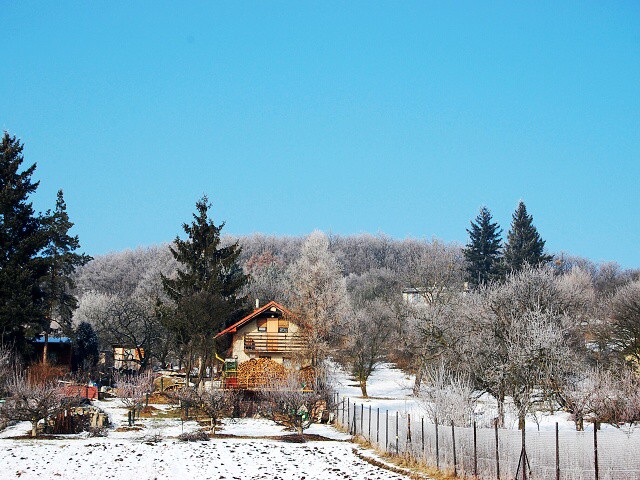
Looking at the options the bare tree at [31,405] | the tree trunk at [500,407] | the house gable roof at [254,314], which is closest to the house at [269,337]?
the house gable roof at [254,314]

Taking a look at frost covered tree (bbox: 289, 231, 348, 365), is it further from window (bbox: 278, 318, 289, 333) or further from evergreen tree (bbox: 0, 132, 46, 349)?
evergreen tree (bbox: 0, 132, 46, 349)

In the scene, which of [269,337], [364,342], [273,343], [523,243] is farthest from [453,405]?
[523,243]

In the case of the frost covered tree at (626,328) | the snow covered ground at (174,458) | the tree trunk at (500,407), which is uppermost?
the frost covered tree at (626,328)

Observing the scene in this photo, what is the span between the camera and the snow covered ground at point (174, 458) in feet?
86.3

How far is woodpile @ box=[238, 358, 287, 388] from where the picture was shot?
49594 millimetres

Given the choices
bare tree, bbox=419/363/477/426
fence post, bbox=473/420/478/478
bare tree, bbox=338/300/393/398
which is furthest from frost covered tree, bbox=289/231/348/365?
fence post, bbox=473/420/478/478

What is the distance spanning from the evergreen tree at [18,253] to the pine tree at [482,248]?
193ft

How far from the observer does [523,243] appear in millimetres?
92375

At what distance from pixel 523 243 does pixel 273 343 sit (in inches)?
1792

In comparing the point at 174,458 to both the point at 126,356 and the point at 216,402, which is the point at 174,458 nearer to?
the point at 216,402

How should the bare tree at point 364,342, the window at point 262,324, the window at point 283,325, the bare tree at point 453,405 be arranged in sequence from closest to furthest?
the bare tree at point 453,405
the window at point 283,325
the window at point 262,324
the bare tree at point 364,342

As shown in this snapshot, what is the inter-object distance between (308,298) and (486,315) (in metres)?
24.8

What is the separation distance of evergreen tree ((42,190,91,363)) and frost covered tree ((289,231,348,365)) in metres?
19.3

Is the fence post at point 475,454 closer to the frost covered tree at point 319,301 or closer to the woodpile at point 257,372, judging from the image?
the woodpile at point 257,372
